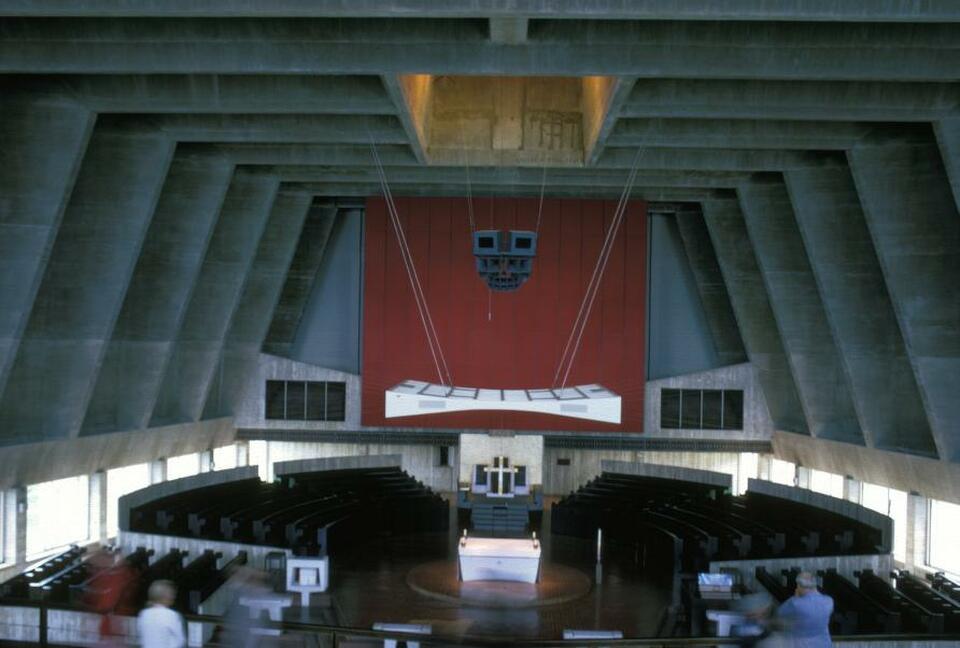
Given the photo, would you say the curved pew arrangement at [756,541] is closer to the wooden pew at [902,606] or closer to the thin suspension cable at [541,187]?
the wooden pew at [902,606]

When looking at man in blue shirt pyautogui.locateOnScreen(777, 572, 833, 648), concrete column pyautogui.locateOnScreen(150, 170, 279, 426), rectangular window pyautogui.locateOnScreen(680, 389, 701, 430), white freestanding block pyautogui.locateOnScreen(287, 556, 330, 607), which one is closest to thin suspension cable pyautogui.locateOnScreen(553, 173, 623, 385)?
rectangular window pyautogui.locateOnScreen(680, 389, 701, 430)

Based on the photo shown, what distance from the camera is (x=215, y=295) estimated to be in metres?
24.5

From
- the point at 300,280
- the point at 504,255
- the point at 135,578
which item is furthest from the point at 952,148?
the point at 300,280

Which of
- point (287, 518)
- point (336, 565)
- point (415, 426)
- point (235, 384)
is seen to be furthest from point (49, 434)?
point (415, 426)

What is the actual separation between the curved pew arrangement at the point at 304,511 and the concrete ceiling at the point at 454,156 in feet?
11.3

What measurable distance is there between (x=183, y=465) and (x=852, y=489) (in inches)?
717

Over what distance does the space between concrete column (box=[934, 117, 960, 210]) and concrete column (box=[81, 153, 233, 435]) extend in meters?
14.3

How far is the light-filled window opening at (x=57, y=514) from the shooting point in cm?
2073

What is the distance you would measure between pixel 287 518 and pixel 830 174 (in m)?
13.4

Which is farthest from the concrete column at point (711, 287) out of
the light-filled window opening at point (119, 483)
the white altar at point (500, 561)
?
the light-filled window opening at point (119, 483)

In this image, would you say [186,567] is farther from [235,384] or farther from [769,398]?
[769,398]

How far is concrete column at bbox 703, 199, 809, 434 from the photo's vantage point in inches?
1034

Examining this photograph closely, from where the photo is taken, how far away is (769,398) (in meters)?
27.9

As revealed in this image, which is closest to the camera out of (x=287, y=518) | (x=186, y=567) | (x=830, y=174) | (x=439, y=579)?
(x=186, y=567)
